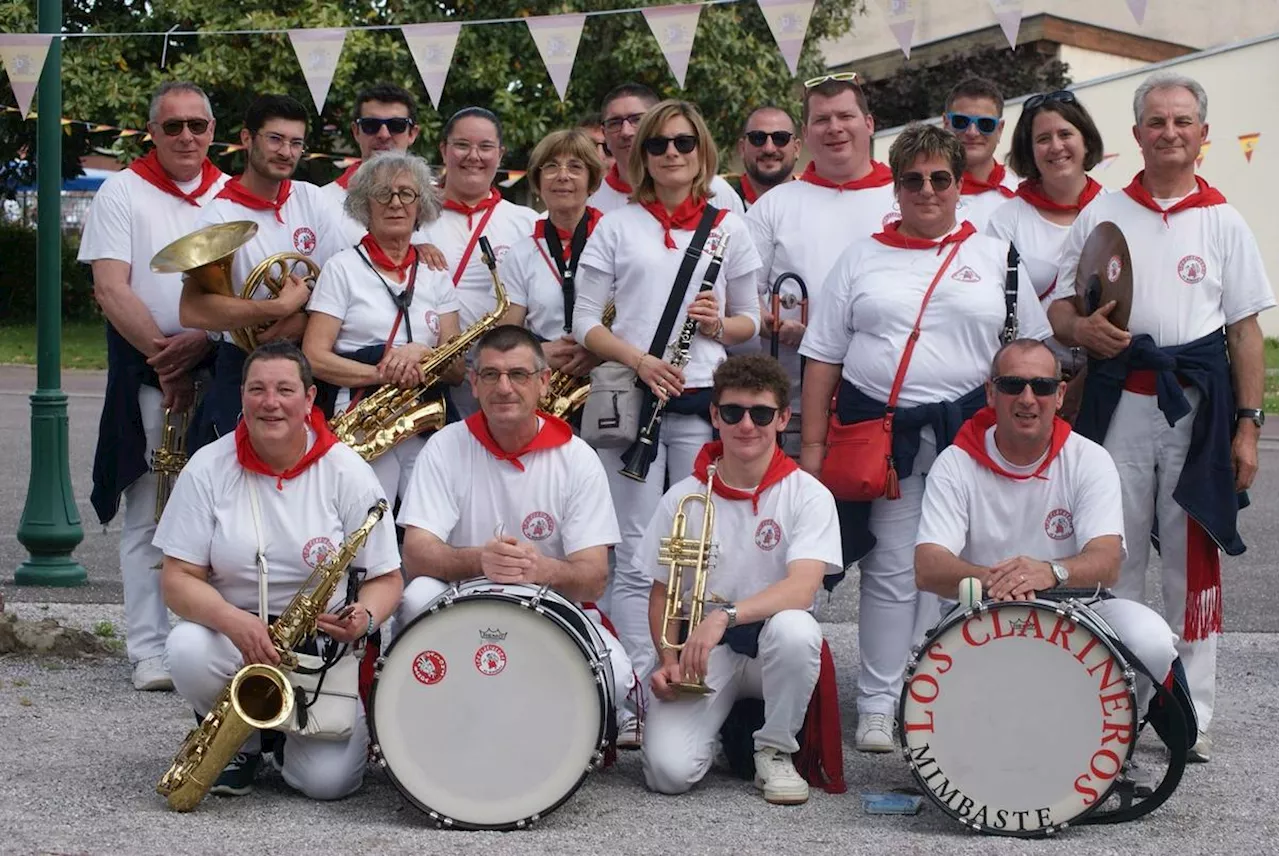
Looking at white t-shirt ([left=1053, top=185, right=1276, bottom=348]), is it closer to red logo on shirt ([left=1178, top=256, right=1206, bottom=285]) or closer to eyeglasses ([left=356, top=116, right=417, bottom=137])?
red logo on shirt ([left=1178, top=256, right=1206, bottom=285])

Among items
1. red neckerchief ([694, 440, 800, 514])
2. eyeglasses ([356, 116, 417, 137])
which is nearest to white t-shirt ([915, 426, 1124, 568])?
red neckerchief ([694, 440, 800, 514])

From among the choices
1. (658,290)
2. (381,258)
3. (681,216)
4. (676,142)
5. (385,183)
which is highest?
(676,142)

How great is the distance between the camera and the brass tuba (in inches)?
230

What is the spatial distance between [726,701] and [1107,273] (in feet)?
6.22

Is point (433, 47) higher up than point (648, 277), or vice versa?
point (433, 47)

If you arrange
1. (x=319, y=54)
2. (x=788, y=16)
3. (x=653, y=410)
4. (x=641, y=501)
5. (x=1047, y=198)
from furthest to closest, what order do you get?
(x=319, y=54), (x=788, y=16), (x=1047, y=198), (x=641, y=501), (x=653, y=410)

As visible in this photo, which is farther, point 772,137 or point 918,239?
point 772,137

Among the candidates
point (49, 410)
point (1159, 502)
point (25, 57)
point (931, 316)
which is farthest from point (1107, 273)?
point (49, 410)

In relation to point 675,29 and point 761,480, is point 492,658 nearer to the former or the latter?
point 761,480

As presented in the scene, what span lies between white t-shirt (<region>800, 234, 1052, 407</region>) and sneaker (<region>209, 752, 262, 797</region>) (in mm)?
2316

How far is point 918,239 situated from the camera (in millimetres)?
5766

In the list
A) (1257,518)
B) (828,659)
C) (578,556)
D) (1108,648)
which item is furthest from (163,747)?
(1257,518)

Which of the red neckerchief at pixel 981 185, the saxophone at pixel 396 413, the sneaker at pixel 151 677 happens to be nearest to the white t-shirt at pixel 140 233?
the saxophone at pixel 396 413

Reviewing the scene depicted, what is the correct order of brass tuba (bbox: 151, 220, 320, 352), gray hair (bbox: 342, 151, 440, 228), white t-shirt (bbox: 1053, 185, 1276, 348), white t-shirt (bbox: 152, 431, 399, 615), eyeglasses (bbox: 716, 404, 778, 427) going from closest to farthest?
1. white t-shirt (bbox: 152, 431, 399, 615)
2. eyeglasses (bbox: 716, 404, 778, 427)
3. white t-shirt (bbox: 1053, 185, 1276, 348)
4. brass tuba (bbox: 151, 220, 320, 352)
5. gray hair (bbox: 342, 151, 440, 228)
